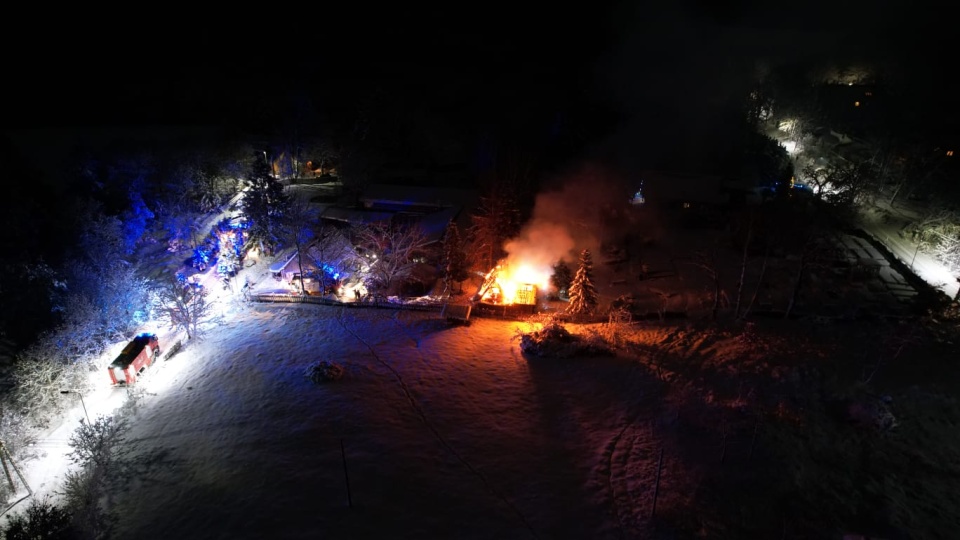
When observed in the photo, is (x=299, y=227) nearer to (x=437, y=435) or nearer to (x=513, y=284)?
(x=513, y=284)

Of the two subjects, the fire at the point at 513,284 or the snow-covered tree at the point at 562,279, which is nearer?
the fire at the point at 513,284

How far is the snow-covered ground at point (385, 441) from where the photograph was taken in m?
15.4

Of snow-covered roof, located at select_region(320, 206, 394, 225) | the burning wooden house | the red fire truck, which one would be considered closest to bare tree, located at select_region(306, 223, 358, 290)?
snow-covered roof, located at select_region(320, 206, 394, 225)

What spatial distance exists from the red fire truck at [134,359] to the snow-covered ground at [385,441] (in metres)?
0.61

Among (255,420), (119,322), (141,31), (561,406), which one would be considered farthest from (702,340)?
(141,31)

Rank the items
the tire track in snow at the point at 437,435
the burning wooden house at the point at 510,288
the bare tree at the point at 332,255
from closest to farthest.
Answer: the tire track in snow at the point at 437,435, the burning wooden house at the point at 510,288, the bare tree at the point at 332,255

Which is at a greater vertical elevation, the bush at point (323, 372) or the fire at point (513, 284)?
the fire at point (513, 284)

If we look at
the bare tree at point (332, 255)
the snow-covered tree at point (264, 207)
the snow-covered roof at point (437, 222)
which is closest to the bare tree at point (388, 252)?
the bare tree at point (332, 255)

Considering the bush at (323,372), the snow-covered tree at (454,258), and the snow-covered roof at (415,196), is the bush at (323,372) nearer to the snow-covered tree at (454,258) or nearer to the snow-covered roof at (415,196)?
the snow-covered tree at (454,258)

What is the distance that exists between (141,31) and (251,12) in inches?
504

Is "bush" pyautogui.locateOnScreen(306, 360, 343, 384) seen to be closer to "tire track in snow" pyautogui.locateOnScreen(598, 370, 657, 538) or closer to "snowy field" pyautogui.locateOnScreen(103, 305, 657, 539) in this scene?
"snowy field" pyautogui.locateOnScreen(103, 305, 657, 539)

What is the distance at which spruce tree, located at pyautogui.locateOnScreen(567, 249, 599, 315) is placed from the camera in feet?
Answer: 85.7

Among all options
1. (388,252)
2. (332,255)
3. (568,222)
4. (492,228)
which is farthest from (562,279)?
(332,255)

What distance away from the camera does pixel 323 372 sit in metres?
21.5
